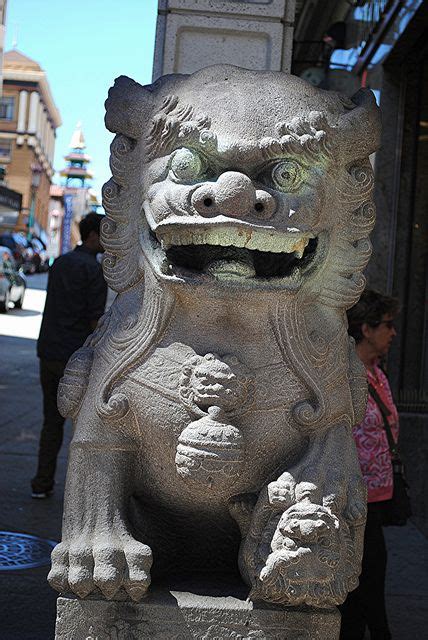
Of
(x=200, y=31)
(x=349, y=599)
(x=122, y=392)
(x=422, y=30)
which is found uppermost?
(x=422, y=30)

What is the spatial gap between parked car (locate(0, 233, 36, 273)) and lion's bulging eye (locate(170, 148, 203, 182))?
91.3 ft

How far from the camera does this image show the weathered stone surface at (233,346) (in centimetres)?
260

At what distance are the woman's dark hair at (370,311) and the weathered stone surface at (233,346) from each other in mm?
1462

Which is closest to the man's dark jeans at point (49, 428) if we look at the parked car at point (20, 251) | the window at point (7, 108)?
the parked car at point (20, 251)

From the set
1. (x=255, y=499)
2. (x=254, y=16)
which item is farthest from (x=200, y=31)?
(x=255, y=499)

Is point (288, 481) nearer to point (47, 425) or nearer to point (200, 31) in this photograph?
point (200, 31)

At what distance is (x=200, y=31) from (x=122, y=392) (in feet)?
7.78

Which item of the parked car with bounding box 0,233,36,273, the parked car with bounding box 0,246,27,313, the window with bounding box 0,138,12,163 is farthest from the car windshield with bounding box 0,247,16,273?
the window with bounding box 0,138,12,163

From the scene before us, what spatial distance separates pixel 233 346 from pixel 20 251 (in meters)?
33.0

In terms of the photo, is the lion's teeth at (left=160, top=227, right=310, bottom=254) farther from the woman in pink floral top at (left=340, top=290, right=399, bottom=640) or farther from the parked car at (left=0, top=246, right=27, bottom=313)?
the parked car at (left=0, top=246, right=27, bottom=313)

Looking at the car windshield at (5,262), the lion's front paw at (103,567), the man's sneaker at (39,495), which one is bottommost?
the man's sneaker at (39,495)

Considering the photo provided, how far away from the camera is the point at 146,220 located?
9.22ft

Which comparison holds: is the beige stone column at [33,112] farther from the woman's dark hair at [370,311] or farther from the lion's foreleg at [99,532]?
the lion's foreleg at [99,532]

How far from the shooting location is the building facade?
6025 centimetres
